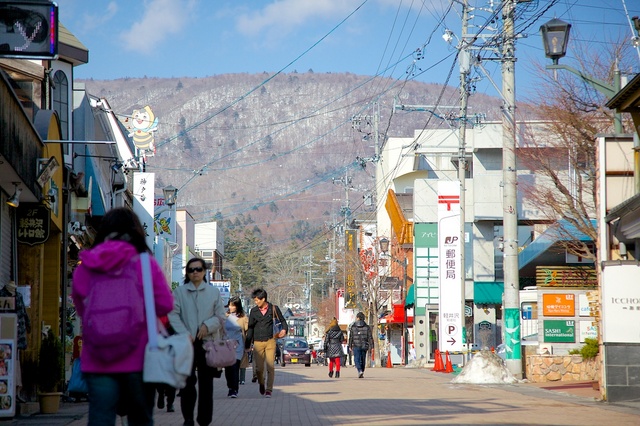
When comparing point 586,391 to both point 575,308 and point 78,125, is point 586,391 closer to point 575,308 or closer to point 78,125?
point 575,308

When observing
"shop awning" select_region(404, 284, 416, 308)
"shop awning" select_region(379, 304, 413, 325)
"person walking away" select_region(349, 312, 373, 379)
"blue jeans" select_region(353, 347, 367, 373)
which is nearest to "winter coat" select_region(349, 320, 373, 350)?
"person walking away" select_region(349, 312, 373, 379)

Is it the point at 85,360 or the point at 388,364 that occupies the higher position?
the point at 85,360

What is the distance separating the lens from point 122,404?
255 inches

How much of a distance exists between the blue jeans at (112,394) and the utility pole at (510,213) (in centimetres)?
2039

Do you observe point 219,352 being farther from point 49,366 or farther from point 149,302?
point 49,366

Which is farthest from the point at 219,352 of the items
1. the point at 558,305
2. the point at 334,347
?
A: the point at 334,347

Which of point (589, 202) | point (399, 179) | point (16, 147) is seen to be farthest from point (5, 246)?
point (399, 179)

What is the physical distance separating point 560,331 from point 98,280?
2297 centimetres

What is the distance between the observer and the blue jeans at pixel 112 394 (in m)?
6.28

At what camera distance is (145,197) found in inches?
1908

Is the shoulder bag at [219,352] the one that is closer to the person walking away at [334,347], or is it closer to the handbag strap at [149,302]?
the handbag strap at [149,302]

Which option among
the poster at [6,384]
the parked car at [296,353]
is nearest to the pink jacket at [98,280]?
the poster at [6,384]

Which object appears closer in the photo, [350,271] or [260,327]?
[260,327]

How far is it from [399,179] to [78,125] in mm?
41540
